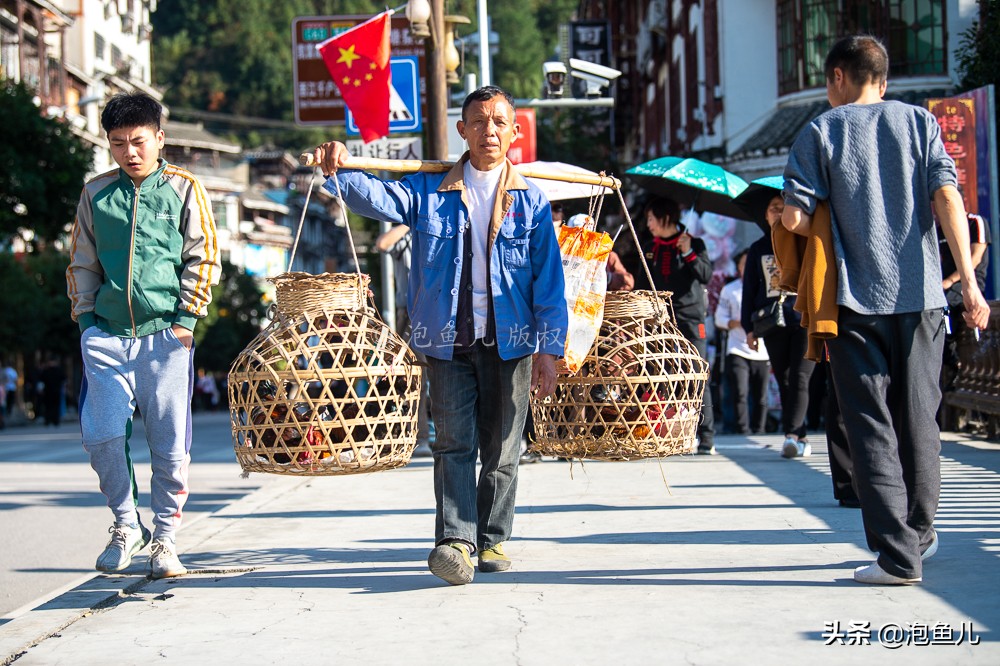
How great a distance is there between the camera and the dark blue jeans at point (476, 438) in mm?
5434

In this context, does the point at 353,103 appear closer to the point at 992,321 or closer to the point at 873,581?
the point at 992,321

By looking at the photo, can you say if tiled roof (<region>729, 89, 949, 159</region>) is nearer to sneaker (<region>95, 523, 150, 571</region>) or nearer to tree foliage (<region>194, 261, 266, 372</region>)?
sneaker (<region>95, 523, 150, 571</region>)

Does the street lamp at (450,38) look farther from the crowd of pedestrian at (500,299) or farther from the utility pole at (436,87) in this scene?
the crowd of pedestrian at (500,299)

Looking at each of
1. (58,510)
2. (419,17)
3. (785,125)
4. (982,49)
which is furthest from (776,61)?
(58,510)

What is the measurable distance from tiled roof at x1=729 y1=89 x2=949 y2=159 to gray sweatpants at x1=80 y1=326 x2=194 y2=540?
1467 centimetres

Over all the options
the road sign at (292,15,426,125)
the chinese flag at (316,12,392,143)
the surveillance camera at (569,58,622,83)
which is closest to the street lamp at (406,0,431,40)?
the chinese flag at (316,12,392,143)

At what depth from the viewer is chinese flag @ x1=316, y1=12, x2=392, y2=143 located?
38.5 feet

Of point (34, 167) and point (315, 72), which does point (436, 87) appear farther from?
point (34, 167)

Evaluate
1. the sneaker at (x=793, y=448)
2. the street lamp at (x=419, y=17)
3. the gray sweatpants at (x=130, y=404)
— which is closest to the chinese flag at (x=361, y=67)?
the street lamp at (x=419, y=17)

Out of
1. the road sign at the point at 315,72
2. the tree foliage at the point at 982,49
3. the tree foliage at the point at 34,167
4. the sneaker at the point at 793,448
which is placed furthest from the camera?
the tree foliage at the point at 34,167

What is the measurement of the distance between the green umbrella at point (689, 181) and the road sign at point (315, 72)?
19.1ft

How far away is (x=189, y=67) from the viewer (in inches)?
3821

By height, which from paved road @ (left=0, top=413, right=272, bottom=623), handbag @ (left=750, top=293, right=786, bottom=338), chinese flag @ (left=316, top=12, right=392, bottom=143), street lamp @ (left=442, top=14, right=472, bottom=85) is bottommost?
paved road @ (left=0, top=413, right=272, bottom=623)

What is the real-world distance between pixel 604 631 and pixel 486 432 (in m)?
1.48
